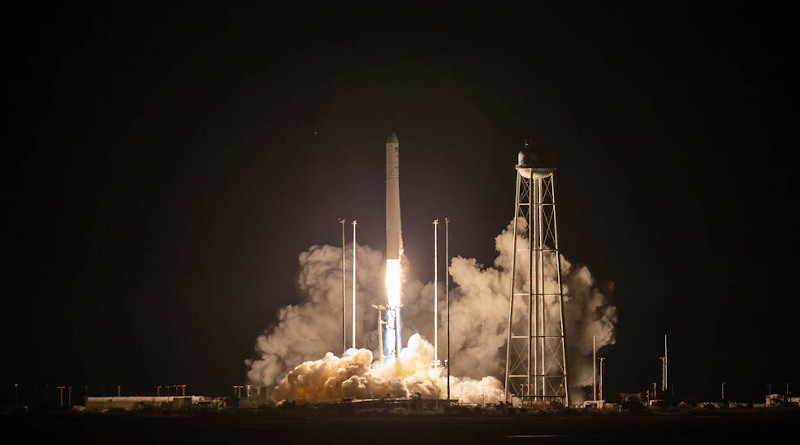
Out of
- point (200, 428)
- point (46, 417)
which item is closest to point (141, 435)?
point (200, 428)

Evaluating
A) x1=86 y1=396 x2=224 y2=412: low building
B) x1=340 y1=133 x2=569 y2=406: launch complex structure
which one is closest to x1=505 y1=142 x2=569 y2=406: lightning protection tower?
x1=340 y1=133 x2=569 y2=406: launch complex structure

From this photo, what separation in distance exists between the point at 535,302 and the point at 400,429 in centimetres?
3073

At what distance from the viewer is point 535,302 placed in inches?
4343

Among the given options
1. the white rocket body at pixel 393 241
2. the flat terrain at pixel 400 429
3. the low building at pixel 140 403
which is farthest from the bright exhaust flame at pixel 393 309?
the low building at pixel 140 403

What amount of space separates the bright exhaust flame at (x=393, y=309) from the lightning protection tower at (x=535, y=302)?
7124mm

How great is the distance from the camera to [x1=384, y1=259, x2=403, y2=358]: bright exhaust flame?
10806cm

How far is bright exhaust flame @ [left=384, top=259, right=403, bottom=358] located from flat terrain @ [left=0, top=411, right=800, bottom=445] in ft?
38.5

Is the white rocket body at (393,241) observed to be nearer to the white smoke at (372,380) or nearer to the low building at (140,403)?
the white smoke at (372,380)

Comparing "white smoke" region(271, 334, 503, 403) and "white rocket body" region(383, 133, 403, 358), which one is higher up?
"white rocket body" region(383, 133, 403, 358)

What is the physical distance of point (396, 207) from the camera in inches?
4247

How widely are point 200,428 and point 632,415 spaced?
30312 millimetres

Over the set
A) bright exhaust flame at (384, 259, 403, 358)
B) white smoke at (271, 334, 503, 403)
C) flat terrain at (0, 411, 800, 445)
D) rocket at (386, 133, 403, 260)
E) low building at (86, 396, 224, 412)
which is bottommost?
flat terrain at (0, 411, 800, 445)

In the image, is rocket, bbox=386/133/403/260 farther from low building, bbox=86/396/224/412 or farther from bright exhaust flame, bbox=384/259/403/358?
low building, bbox=86/396/224/412

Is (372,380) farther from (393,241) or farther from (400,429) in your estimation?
(400,429)
